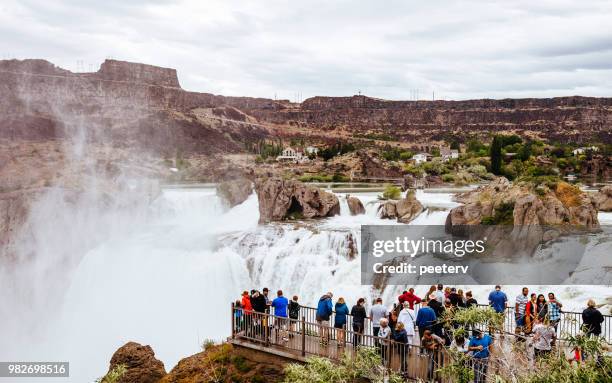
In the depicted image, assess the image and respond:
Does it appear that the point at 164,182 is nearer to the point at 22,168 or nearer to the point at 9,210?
the point at 22,168

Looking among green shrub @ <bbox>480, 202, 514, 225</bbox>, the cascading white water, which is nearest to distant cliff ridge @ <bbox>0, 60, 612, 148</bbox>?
the cascading white water

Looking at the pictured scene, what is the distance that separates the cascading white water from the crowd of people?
7.24 meters

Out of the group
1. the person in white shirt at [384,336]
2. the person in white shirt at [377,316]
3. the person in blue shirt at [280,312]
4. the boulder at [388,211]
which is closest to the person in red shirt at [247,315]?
the person in blue shirt at [280,312]

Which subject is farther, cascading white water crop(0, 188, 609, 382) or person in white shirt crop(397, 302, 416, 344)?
cascading white water crop(0, 188, 609, 382)

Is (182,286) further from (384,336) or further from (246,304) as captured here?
(384,336)

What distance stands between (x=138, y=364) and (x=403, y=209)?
720 inches

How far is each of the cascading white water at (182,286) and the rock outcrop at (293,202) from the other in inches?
100

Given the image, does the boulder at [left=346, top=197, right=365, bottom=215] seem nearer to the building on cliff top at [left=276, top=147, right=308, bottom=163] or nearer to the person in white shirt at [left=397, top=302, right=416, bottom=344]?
the person in white shirt at [left=397, top=302, right=416, bottom=344]

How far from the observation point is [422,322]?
961 centimetres

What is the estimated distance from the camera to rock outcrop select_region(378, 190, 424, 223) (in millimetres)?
29125

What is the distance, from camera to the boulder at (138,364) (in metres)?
14.0

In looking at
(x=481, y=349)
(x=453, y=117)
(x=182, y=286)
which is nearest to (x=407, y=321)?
(x=481, y=349)

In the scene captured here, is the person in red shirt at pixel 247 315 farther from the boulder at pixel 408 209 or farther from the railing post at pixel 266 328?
the boulder at pixel 408 209

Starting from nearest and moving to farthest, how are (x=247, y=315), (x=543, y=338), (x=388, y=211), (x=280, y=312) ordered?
(x=543, y=338)
(x=280, y=312)
(x=247, y=315)
(x=388, y=211)
